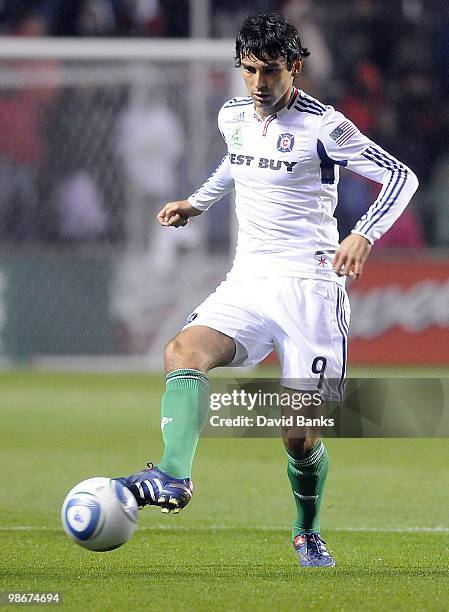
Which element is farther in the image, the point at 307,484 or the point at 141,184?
the point at 141,184

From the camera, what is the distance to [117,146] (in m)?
14.6

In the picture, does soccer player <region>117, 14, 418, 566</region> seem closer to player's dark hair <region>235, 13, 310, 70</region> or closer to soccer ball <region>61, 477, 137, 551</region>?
player's dark hair <region>235, 13, 310, 70</region>

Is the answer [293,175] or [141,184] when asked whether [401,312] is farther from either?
→ [293,175]

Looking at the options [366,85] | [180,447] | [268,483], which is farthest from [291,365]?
[366,85]

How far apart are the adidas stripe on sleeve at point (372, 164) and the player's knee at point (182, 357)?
0.78 m

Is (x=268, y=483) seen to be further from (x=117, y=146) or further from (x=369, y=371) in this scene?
(x=117, y=146)

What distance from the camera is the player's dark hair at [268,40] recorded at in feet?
16.9

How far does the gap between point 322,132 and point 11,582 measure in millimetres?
2027

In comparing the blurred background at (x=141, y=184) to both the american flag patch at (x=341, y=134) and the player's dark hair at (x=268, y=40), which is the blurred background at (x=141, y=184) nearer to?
the american flag patch at (x=341, y=134)

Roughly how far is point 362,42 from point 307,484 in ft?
38.3

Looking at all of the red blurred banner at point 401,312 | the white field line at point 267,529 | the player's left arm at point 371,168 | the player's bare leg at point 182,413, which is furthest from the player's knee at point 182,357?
the red blurred banner at point 401,312

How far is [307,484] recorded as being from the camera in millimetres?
5613

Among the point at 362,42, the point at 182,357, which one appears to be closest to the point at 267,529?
the point at 182,357

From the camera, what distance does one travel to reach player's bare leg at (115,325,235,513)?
14.7 feet
